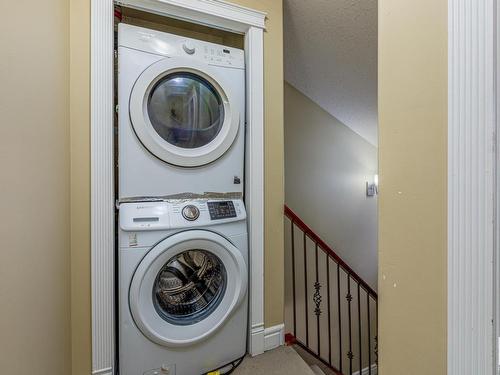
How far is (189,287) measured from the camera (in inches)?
51.3

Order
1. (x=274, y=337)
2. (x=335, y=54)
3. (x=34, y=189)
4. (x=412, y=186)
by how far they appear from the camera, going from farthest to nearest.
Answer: (x=335, y=54)
(x=274, y=337)
(x=34, y=189)
(x=412, y=186)

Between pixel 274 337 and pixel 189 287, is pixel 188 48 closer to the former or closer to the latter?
pixel 189 287

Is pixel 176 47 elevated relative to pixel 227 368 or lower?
elevated

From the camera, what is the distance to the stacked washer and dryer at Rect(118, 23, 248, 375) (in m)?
1.14

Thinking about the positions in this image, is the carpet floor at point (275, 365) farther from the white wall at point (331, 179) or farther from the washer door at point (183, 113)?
the white wall at point (331, 179)

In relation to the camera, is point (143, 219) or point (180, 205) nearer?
point (143, 219)

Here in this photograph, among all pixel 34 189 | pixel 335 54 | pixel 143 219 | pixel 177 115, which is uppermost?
pixel 335 54

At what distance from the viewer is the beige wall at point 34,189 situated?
2.21 feet

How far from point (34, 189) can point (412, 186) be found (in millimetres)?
1070

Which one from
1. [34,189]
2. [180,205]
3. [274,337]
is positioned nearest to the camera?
[34,189]

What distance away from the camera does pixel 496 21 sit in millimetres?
420

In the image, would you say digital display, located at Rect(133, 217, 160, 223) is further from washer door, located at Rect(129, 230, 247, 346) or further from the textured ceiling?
the textured ceiling

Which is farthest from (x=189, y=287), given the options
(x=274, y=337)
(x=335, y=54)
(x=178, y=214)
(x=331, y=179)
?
(x=331, y=179)

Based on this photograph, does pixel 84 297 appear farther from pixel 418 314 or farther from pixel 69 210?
pixel 418 314
